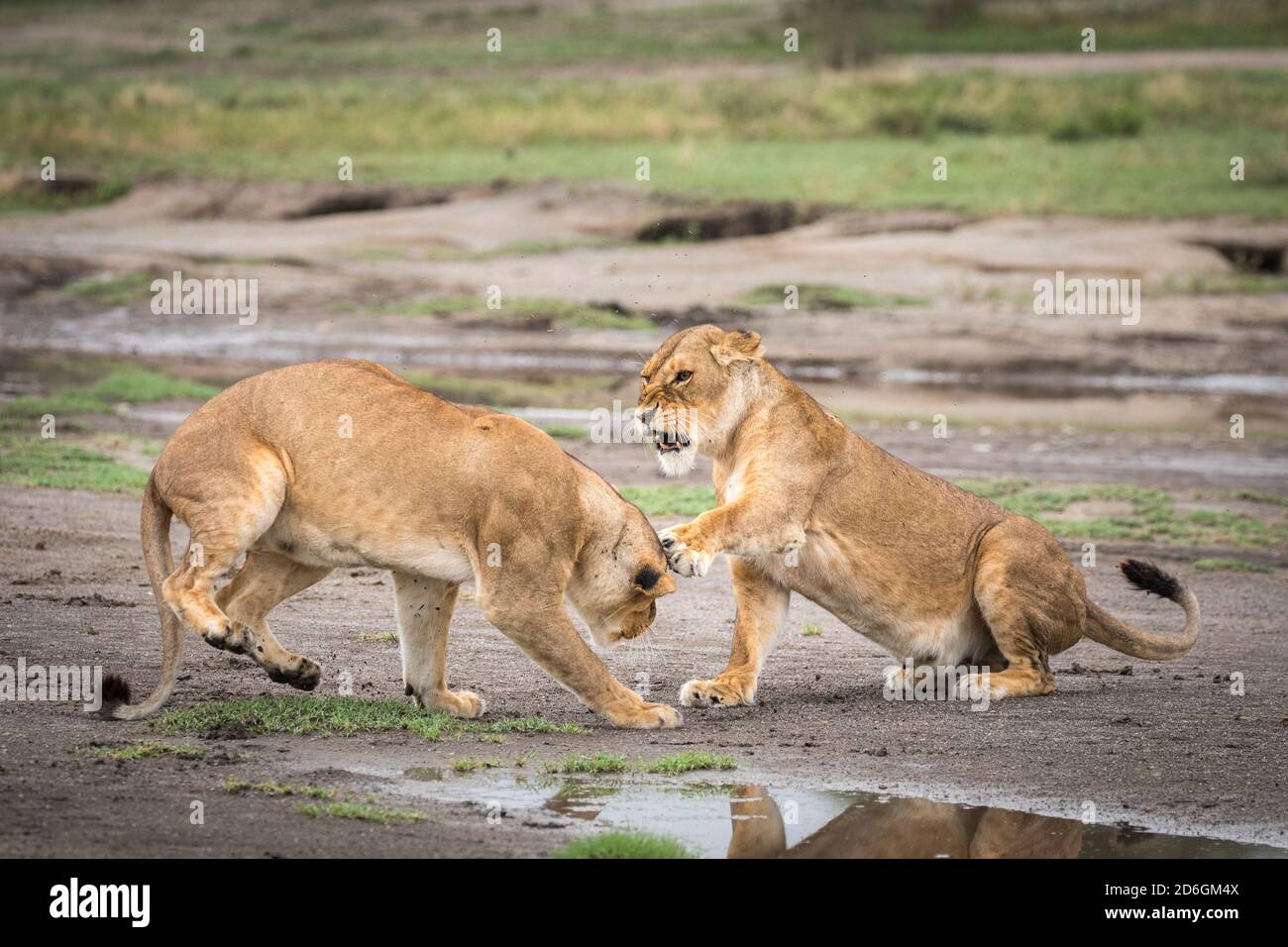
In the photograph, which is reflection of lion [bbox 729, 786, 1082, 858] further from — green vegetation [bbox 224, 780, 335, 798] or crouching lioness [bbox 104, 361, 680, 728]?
green vegetation [bbox 224, 780, 335, 798]

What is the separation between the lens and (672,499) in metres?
13.3

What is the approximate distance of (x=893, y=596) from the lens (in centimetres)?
838

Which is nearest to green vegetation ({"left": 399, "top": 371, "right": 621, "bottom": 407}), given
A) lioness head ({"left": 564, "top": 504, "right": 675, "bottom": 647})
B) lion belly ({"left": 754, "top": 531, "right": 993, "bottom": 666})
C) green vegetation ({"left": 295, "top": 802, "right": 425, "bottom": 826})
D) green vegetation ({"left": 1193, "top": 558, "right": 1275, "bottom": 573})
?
green vegetation ({"left": 1193, "top": 558, "right": 1275, "bottom": 573})

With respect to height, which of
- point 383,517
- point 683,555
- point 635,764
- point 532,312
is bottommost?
point 635,764

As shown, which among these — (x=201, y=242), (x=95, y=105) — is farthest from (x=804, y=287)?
(x=95, y=105)

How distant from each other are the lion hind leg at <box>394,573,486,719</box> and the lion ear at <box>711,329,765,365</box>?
1.56m

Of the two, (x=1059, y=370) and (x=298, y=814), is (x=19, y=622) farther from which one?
(x=1059, y=370)

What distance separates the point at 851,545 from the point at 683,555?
1100 mm

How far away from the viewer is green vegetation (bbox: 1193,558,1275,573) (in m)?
12.3

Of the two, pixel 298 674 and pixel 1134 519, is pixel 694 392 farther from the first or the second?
pixel 1134 519

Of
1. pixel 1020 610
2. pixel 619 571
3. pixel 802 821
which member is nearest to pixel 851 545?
pixel 1020 610
